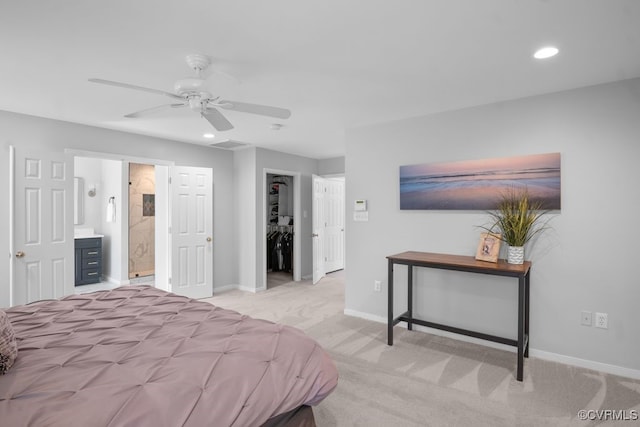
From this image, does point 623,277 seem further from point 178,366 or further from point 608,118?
point 178,366

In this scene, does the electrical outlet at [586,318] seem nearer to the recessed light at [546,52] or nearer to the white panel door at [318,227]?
the recessed light at [546,52]

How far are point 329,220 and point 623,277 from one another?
15.2ft

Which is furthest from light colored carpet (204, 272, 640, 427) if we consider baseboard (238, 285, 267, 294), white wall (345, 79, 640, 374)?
baseboard (238, 285, 267, 294)

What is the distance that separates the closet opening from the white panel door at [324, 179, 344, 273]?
0.75 m

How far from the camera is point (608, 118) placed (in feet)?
9.00

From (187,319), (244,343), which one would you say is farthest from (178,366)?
(187,319)

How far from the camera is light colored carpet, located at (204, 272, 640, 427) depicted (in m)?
2.18

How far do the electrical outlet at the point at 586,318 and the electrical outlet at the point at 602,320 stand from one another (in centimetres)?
5

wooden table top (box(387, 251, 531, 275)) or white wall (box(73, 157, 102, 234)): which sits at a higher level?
white wall (box(73, 157, 102, 234))

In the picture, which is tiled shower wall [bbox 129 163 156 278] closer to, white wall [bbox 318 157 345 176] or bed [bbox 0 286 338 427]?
white wall [bbox 318 157 345 176]

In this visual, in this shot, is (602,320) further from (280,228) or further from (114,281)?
(114,281)

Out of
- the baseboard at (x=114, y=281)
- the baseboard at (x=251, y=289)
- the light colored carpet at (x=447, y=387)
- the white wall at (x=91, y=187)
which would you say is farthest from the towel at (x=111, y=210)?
the light colored carpet at (x=447, y=387)

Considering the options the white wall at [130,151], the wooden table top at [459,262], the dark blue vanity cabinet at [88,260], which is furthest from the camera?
the dark blue vanity cabinet at [88,260]

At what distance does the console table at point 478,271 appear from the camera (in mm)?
2613
